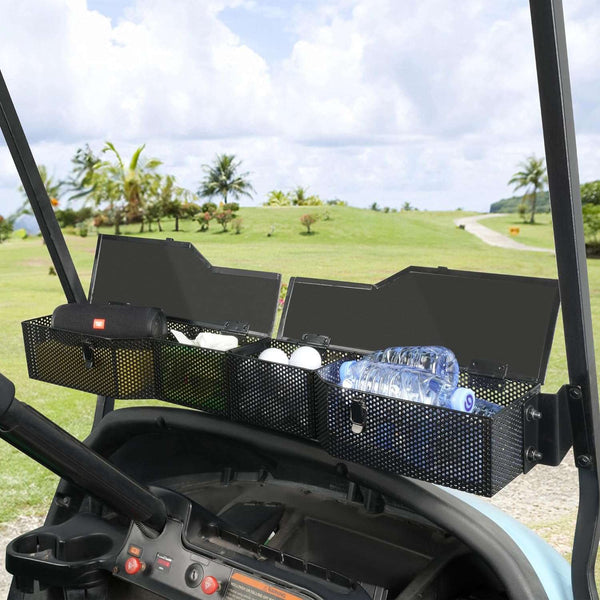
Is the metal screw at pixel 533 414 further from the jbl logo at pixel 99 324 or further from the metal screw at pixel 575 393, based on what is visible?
the jbl logo at pixel 99 324

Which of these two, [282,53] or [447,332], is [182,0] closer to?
[282,53]

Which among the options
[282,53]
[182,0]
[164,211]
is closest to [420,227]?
[164,211]

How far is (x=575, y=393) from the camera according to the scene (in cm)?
123

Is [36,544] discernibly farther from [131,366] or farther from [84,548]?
[131,366]

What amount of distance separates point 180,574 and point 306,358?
447mm

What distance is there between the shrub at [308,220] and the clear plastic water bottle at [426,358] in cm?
168

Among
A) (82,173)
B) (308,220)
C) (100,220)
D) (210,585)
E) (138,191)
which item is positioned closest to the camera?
(210,585)

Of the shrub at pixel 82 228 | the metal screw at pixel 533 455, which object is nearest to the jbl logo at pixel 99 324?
the metal screw at pixel 533 455

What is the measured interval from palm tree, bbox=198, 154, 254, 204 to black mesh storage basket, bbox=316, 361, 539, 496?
181 centimetres

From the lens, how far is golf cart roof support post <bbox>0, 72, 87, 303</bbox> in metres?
2.06

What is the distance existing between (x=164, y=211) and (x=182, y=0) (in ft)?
3.30

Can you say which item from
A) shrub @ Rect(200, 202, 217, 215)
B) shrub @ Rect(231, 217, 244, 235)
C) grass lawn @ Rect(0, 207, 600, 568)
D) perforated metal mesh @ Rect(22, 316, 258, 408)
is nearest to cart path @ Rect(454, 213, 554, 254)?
grass lawn @ Rect(0, 207, 600, 568)

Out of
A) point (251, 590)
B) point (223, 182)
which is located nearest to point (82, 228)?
point (223, 182)

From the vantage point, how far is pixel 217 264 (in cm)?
200
